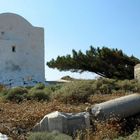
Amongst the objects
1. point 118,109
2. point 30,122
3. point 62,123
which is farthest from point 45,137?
point 118,109

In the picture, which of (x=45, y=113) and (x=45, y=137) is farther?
(x=45, y=113)

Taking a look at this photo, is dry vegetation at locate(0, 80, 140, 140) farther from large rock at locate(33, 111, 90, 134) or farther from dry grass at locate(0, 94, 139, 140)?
large rock at locate(33, 111, 90, 134)

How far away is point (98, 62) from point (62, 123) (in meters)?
21.6

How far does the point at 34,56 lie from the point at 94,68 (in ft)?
14.5

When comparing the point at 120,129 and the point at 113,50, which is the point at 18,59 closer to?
the point at 113,50

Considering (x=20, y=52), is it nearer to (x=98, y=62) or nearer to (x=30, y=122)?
(x=98, y=62)

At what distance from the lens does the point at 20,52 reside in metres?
31.7

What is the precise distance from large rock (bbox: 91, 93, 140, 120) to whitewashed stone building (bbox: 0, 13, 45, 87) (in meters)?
17.6

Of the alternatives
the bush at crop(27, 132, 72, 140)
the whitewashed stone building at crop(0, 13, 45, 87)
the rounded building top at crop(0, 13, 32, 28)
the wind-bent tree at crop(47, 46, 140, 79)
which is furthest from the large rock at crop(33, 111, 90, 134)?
the wind-bent tree at crop(47, 46, 140, 79)

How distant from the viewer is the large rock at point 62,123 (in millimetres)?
11367

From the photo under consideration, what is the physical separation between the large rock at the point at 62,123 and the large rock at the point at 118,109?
77 centimetres

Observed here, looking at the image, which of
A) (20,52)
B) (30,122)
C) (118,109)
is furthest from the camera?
(20,52)

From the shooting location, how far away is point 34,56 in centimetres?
3244

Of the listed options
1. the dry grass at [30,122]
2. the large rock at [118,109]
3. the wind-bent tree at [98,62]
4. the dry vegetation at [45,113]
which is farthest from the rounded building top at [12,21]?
the large rock at [118,109]
